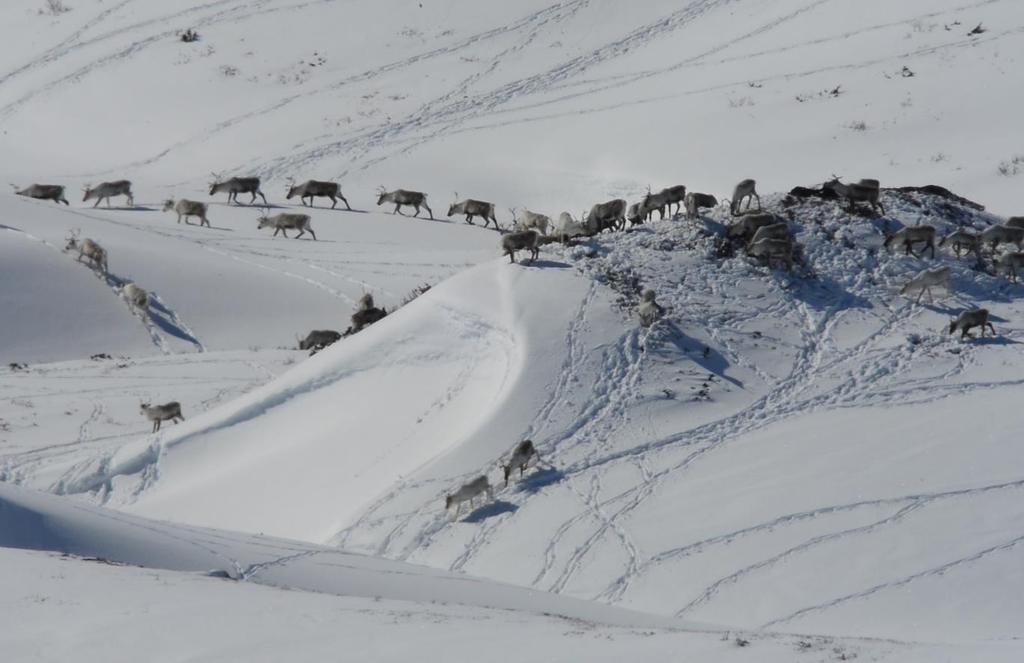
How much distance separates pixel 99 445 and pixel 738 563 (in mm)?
12859

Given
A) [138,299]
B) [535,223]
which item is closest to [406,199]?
[535,223]

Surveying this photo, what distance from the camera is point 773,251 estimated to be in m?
27.8

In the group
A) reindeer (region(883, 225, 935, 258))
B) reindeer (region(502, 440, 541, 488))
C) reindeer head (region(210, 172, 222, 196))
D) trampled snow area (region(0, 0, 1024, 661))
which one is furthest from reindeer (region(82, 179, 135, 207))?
reindeer (region(502, 440, 541, 488))

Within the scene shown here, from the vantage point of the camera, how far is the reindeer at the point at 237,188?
43188 mm

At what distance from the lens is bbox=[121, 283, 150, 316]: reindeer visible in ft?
112

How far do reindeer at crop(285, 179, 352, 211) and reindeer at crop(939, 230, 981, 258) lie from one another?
18887mm

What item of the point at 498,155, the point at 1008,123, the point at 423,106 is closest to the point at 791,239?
the point at 1008,123

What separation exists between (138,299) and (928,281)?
54.2 ft

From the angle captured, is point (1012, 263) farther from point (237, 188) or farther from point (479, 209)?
point (237, 188)

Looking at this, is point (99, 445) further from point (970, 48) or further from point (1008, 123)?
point (970, 48)

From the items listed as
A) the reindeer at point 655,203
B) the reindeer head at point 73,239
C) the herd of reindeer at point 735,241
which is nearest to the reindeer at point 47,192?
the reindeer head at point 73,239

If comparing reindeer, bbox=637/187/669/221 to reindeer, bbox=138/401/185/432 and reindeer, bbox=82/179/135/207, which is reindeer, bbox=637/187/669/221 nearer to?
reindeer, bbox=138/401/185/432

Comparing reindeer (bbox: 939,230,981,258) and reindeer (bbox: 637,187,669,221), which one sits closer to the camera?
reindeer (bbox: 939,230,981,258)

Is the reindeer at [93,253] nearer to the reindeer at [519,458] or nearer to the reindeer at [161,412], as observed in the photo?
the reindeer at [161,412]
